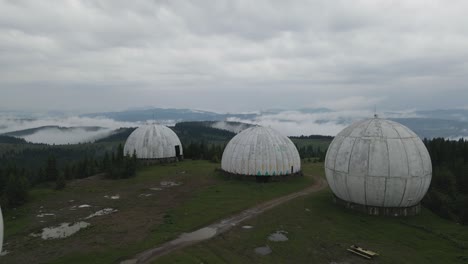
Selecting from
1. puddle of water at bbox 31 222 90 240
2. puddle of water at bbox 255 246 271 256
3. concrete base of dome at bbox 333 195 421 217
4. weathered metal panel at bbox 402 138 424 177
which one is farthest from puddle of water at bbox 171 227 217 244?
weathered metal panel at bbox 402 138 424 177

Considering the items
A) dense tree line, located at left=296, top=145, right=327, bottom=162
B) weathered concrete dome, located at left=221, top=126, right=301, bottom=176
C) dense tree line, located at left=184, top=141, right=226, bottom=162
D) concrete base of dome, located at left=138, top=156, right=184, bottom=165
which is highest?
weathered concrete dome, located at left=221, top=126, right=301, bottom=176

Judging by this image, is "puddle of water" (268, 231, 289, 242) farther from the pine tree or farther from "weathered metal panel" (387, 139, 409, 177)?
the pine tree

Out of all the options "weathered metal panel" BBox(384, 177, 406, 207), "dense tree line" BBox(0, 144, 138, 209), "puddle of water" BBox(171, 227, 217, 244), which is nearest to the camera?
"puddle of water" BBox(171, 227, 217, 244)

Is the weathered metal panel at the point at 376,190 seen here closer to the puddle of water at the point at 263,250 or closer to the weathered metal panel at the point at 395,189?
the weathered metal panel at the point at 395,189

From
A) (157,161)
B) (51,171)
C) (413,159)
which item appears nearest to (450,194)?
(413,159)

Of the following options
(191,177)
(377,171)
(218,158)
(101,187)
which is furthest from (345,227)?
(218,158)

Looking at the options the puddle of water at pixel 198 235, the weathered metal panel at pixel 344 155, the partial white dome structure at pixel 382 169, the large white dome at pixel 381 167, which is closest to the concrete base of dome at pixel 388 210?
the partial white dome structure at pixel 382 169
